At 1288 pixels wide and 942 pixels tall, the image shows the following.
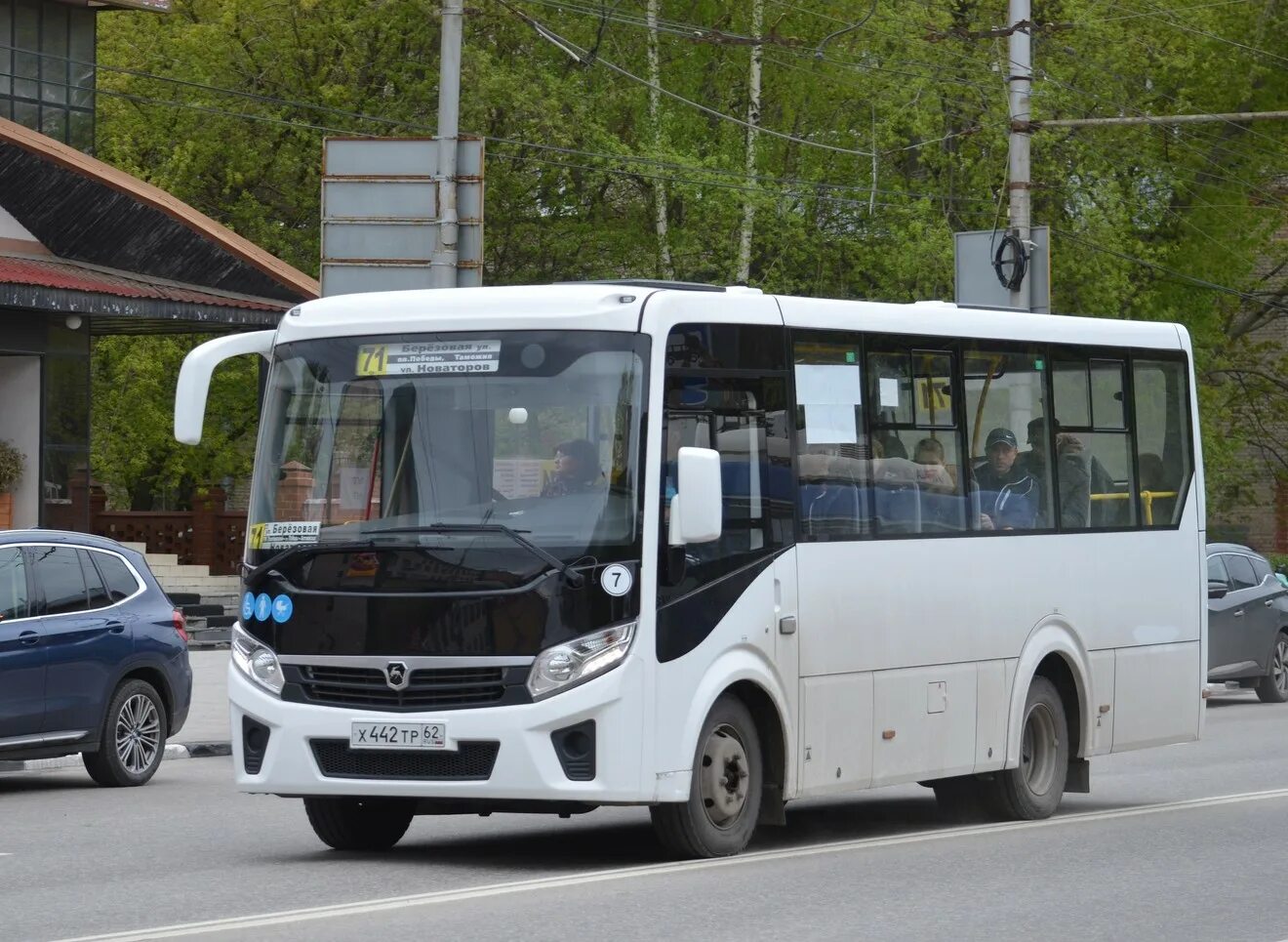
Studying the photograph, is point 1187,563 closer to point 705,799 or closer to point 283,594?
point 705,799

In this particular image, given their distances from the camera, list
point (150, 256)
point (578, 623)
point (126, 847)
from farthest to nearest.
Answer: point (150, 256)
point (126, 847)
point (578, 623)

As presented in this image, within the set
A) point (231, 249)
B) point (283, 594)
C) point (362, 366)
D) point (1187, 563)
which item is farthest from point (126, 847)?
point (231, 249)

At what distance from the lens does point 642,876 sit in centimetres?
1023

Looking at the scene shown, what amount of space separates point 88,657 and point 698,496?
6764 millimetres

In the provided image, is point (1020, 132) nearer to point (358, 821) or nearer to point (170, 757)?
point (170, 757)

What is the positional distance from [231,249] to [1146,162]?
67.9 ft

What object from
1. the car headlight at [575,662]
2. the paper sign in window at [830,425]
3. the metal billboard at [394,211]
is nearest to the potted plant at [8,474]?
the metal billboard at [394,211]

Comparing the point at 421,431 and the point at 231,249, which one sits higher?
the point at 231,249

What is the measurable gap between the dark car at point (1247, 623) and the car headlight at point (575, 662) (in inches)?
637

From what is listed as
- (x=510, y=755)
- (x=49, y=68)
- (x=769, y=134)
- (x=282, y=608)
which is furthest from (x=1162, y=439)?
(x=769, y=134)

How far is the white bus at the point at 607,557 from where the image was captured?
1026 cm

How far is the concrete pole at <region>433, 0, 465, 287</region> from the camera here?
21.0 m

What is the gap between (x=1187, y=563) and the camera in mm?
15078

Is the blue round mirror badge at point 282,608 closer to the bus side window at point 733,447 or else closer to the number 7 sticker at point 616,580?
the number 7 sticker at point 616,580
